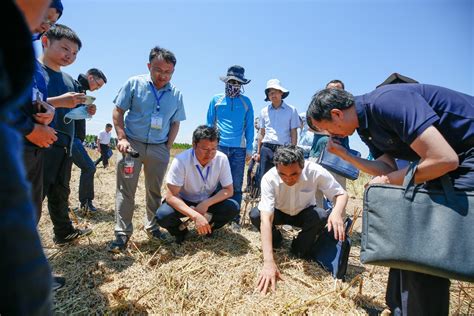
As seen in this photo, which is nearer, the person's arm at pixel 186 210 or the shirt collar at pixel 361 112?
the shirt collar at pixel 361 112

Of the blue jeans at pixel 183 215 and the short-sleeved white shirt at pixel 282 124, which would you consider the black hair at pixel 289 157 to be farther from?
the short-sleeved white shirt at pixel 282 124

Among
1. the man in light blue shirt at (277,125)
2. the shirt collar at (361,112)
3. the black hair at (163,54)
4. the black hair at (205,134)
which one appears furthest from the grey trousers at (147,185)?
the shirt collar at (361,112)

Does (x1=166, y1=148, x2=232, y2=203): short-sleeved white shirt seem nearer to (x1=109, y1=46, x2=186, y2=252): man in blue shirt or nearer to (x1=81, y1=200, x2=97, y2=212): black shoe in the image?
(x1=109, y1=46, x2=186, y2=252): man in blue shirt

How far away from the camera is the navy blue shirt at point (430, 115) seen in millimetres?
1493

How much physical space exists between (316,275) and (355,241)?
58.6 inches

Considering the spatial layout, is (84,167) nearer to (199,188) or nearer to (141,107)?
(141,107)

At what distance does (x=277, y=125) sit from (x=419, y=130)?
3.11 meters

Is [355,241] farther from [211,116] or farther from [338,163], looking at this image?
[211,116]

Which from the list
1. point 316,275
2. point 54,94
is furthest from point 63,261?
point 316,275

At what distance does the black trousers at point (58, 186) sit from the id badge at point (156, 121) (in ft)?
2.80

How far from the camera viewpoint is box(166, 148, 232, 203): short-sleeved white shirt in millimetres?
3154

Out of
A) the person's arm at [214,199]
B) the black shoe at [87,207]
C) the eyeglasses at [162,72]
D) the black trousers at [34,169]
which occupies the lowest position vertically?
the black shoe at [87,207]

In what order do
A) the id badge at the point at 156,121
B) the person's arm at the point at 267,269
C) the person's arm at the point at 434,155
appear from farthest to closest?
1. the id badge at the point at 156,121
2. the person's arm at the point at 267,269
3. the person's arm at the point at 434,155

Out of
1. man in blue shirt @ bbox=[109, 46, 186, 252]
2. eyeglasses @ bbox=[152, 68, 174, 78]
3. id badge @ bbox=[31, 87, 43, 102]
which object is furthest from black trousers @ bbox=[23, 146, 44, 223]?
eyeglasses @ bbox=[152, 68, 174, 78]
